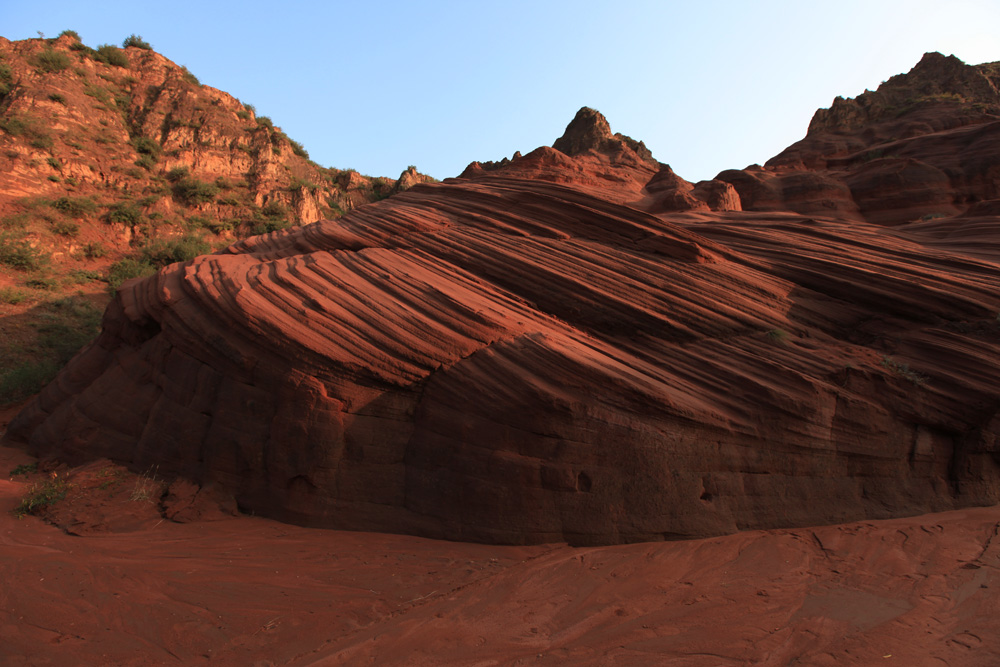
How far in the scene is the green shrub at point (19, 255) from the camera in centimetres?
1786

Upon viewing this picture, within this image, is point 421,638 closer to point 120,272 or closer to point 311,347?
point 311,347

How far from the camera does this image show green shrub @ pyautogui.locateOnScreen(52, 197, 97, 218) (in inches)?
806

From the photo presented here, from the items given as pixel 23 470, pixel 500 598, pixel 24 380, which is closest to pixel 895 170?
pixel 500 598

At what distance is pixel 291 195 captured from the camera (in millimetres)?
27938

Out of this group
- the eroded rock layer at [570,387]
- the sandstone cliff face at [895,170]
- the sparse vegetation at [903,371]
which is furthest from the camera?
the sandstone cliff face at [895,170]

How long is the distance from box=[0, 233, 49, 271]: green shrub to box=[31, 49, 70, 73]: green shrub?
11.1 metres

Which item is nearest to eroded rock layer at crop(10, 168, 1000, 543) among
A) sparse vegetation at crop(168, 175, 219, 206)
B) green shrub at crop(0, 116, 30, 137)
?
sparse vegetation at crop(168, 175, 219, 206)

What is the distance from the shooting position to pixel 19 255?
711 inches

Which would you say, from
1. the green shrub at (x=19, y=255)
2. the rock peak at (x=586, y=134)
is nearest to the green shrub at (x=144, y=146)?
the green shrub at (x=19, y=255)

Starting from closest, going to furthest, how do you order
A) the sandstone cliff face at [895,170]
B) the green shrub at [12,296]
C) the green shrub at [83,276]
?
the sandstone cliff face at [895,170] → the green shrub at [12,296] → the green shrub at [83,276]

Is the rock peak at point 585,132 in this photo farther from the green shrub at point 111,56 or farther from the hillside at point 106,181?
the green shrub at point 111,56

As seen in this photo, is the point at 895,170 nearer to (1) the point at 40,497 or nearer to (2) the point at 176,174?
(1) the point at 40,497

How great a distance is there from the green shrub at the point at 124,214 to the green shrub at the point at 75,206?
616mm

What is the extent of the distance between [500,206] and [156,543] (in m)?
7.55
